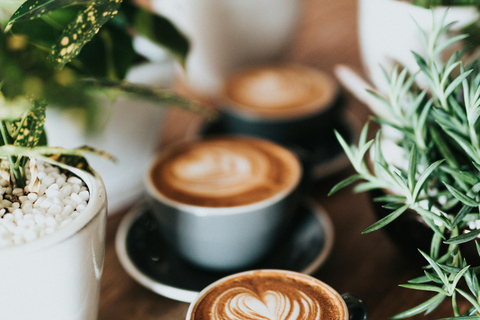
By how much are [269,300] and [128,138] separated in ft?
1.17

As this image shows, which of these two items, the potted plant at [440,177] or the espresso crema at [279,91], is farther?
the espresso crema at [279,91]

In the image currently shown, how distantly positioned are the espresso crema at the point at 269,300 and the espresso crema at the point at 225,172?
13 centimetres

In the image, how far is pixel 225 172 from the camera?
62 centimetres

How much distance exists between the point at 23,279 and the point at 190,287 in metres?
0.23

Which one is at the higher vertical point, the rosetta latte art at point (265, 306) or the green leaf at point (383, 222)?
the green leaf at point (383, 222)

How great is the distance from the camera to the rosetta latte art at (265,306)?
41 cm

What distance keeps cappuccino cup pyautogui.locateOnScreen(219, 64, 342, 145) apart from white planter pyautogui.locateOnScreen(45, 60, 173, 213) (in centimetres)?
14

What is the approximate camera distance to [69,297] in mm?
388

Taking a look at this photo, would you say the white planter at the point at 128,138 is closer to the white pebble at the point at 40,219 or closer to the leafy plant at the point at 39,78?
the leafy plant at the point at 39,78

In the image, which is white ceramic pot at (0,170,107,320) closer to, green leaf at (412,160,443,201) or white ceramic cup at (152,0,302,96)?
green leaf at (412,160,443,201)

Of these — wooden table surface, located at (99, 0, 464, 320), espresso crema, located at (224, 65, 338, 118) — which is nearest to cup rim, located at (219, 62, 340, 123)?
espresso crema, located at (224, 65, 338, 118)

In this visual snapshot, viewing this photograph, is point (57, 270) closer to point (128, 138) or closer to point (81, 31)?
point (81, 31)

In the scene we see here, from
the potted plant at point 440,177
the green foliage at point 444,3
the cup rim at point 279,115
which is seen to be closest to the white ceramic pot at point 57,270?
the potted plant at point 440,177

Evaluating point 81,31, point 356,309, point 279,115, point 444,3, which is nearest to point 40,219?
point 81,31
